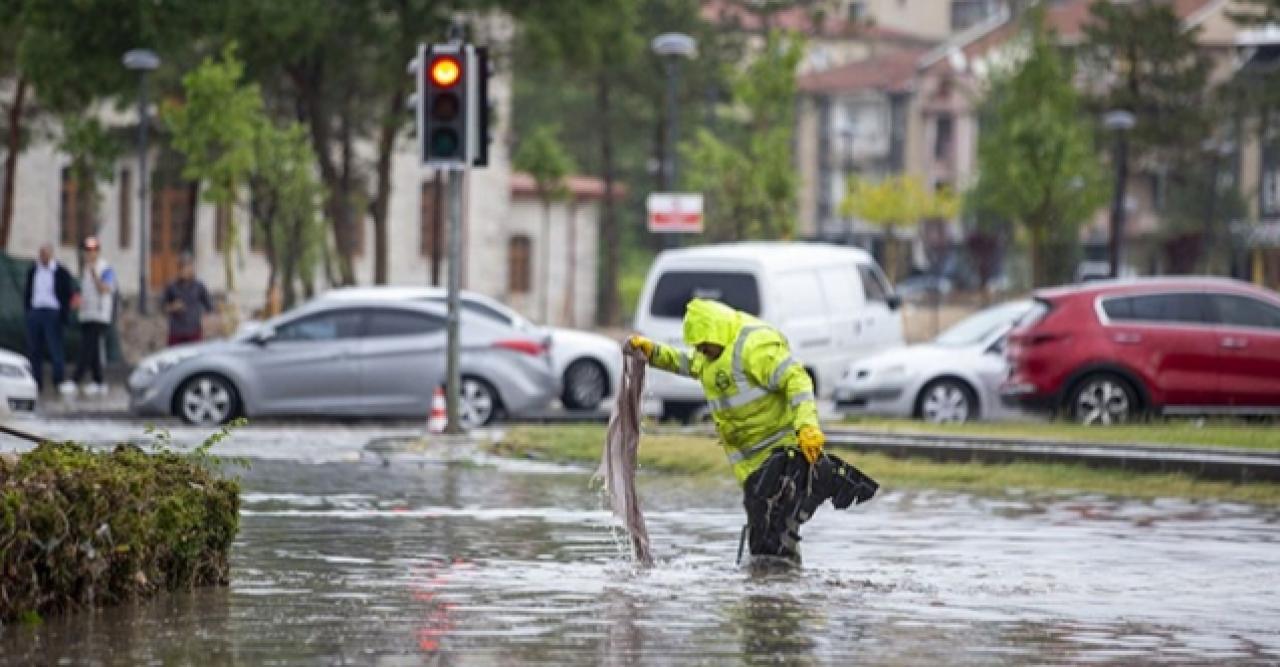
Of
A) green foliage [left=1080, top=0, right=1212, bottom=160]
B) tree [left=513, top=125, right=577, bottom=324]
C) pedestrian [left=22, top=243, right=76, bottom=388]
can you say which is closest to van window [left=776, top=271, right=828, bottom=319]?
pedestrian [left=22, top=243, right=76, bottom=388]

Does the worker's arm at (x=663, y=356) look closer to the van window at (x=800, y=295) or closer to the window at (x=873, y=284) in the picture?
the van window at (x=800, y=295)

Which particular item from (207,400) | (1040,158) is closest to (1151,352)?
(207,400)

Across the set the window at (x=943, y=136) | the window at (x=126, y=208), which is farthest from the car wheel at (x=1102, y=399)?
the window at (x=943, y=136)

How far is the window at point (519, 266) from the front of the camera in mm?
78625

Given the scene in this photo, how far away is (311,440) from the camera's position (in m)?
25.8

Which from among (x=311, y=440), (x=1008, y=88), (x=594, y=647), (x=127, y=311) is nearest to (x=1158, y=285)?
(x=311, y=440)

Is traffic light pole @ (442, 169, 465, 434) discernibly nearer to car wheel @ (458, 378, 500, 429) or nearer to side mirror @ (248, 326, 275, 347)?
car wheel @ (458, 378, 500, 429)

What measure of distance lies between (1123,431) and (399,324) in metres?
7.95

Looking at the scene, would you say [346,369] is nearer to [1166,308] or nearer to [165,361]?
[165,361]

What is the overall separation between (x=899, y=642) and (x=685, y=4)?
68903 mm

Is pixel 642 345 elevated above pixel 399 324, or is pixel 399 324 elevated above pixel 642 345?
pixel 399 324

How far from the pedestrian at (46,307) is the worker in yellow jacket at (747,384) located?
19.6 m

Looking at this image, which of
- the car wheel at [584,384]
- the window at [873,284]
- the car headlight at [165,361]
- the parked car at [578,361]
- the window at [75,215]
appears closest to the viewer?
the car headlight at [165,361]

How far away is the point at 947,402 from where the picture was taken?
94.2 ft
